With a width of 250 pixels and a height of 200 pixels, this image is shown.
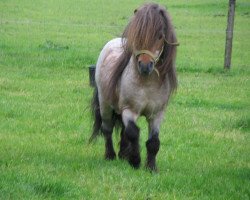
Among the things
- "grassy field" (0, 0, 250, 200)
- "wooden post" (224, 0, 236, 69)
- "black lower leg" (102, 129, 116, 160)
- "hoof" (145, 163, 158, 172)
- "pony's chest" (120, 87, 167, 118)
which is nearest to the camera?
"grassy field" (0, 0, 250, 200)

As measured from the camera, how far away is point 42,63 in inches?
617

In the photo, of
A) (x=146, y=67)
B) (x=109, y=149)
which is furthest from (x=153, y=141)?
(x=146, y=67)

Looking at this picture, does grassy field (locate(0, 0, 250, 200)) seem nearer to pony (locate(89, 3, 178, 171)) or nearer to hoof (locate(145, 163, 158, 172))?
hoof (locate(145, 163, 158, 172))

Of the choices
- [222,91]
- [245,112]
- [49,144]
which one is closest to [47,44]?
[222,91]

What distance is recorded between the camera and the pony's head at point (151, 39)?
21.5 feet

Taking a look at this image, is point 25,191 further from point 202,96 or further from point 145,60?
point 202,96

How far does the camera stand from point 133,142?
7031mm

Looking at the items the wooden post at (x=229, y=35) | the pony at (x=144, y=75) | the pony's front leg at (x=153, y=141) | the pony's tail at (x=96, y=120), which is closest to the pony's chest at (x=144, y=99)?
the pony at (x=144, y=75)

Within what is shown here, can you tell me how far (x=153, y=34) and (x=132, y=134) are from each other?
1195 millimetres

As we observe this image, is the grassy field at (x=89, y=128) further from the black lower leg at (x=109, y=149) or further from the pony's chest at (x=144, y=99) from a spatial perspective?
the pony's chest at (x=144, y=99)

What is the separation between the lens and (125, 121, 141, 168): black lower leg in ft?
22.8

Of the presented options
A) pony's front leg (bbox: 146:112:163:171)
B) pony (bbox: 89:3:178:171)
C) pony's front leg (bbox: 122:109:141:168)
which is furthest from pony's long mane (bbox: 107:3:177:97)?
pony's front leg (bbox: 122:109:141:168)

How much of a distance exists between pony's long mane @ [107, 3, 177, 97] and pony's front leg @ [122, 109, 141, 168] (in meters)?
0.57

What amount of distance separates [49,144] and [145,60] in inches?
90.8
